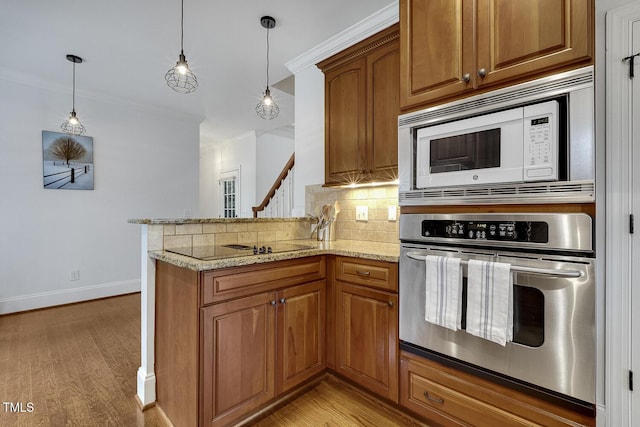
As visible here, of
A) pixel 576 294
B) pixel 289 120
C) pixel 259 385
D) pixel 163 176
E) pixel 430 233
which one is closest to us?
pixel 576 294

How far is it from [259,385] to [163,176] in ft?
12.7

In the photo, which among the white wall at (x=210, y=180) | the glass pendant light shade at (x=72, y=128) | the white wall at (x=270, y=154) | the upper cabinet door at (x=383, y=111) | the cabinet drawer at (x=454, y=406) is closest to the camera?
the cabinet drawer at (x=454, y=406)

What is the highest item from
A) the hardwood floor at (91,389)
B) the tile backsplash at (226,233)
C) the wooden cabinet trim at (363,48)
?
the wooden cabinet trim at (363,48)

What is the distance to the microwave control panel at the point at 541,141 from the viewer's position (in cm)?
119

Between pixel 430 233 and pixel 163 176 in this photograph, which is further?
pixel 163 176

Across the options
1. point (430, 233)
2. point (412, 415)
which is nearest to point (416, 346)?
point (412, 415)

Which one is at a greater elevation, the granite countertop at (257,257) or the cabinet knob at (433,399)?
the granite countertop at (257,257)

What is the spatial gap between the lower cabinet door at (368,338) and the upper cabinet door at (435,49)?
1.13 metres

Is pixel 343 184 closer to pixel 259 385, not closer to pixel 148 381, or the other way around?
pixel 259 385

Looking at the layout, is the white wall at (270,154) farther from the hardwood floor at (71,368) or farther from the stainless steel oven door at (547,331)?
the stainless steel oven door at (547,331)

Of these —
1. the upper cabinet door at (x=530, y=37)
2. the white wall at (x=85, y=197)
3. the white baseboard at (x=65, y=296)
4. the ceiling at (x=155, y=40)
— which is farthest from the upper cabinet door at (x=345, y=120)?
the white baseboard at (x=65, y=296)

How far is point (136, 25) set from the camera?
2.44 meters

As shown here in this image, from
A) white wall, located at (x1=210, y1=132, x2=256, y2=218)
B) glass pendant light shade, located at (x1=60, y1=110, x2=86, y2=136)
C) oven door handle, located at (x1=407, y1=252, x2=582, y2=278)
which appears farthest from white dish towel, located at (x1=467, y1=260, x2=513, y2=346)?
white wall, located at (x1=210, y1=132, x2=256, y2=218)

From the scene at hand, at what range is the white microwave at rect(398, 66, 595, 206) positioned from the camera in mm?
1138
